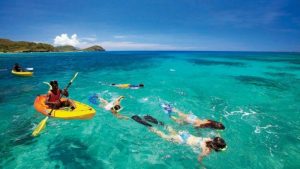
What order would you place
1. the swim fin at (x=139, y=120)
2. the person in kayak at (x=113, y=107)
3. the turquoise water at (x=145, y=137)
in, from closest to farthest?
1. the turquoise water at (x=145, y=137)
2. the swim fin at (x=139, y=120)
3. the person in kayak at (x=113, y=107)

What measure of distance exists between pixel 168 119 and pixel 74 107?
7226 mm

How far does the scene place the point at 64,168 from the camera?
31.0ft

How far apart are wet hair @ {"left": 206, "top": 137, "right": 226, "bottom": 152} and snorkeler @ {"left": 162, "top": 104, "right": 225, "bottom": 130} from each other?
208 centimetres

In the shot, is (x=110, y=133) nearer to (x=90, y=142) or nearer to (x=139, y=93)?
(x=90, y=142)

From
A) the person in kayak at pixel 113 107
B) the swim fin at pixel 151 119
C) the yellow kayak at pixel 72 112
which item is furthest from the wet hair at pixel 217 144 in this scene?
the yellow kayak at pixel 72 112

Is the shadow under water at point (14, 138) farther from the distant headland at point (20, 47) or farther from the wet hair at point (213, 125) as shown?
the distant headland at point (20, 47)

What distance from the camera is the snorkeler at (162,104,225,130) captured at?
45.1 ft

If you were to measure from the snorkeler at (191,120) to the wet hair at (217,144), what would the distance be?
2083 mm

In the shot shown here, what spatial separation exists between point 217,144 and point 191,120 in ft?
12.3

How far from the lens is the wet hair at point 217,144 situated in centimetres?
1112

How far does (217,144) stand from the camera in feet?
37.0

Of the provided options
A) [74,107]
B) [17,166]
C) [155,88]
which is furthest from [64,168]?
[155,88]

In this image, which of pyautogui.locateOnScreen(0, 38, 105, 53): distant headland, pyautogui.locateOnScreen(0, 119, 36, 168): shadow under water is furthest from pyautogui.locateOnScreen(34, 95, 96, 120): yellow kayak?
pyautogui.locateOnScreen(0, 38, 105, 53): distant headland

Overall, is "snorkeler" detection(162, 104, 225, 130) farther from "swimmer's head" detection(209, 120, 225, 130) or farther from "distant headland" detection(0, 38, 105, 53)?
"distant headland" detection(0, 38, 105, 53)
